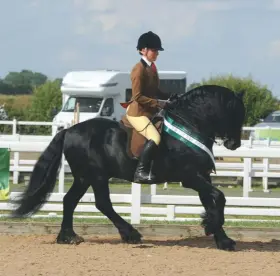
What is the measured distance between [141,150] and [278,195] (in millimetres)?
9477

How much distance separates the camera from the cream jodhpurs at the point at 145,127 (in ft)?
33.7

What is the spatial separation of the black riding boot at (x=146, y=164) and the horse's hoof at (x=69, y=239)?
108 centimetres

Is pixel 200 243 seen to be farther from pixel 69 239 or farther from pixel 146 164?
pixel 69 239

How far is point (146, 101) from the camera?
33.9 ft

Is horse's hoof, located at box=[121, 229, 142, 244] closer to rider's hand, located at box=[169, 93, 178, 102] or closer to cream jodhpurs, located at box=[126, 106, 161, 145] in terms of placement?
cream jodhpurs, located at box=[126, 106, 161, 145]

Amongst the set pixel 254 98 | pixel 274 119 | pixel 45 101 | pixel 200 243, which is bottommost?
pixel 45 101

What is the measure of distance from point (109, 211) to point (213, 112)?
180cm

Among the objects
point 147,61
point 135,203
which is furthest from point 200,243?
point 147,61

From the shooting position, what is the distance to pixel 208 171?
10383 millimetres

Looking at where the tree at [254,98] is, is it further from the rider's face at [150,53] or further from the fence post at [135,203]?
the rider's face at [150,53]

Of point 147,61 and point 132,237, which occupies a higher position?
point 147,61

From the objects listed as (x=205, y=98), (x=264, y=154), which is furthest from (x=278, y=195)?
(x=205, y=98)

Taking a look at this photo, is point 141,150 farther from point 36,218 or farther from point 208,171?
point 36,218

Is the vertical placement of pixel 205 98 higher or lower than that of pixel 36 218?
higher
